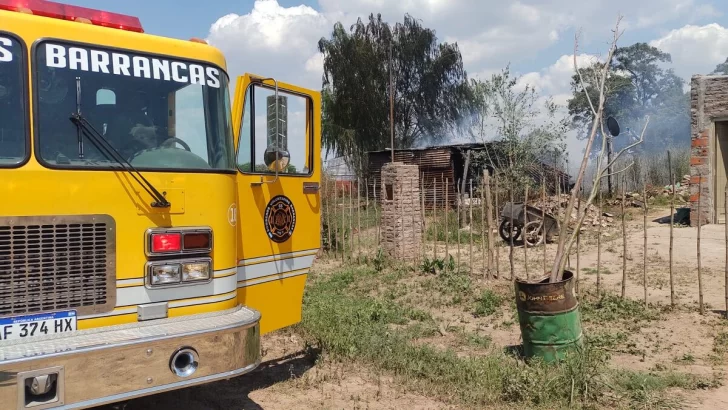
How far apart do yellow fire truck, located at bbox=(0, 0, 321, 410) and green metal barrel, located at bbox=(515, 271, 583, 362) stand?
263 centimetres

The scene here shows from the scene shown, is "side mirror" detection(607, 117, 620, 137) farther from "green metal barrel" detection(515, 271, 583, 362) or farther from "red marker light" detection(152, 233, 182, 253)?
"red marker light" detection(152, 233, 182, 253)

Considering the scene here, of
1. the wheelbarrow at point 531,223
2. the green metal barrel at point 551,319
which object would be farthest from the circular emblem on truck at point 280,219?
the wheelbarrow at point 531,223

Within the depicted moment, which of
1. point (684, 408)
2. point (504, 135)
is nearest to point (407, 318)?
Result: point (684, 408)

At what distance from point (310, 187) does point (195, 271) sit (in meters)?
1.44

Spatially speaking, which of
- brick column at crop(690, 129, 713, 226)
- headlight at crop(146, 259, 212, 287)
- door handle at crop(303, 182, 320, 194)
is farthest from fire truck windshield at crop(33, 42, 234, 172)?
brick column at crop(690, 129, 713, 226)

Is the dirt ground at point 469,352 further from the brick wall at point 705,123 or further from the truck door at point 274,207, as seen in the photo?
the brick wall at point 705,123

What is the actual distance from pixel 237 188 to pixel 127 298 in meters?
1.01

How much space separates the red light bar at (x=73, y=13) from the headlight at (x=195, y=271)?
146 centimetres

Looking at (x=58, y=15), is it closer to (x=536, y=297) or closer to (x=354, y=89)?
(x=536, y=297)

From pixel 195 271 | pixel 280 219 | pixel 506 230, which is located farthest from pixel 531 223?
pixel 195 271

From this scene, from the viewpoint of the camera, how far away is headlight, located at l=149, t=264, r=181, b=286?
11.0 ft

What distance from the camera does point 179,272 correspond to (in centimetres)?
342

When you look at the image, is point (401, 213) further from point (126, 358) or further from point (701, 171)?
point (126, 358)

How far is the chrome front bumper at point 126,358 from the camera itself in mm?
2768
